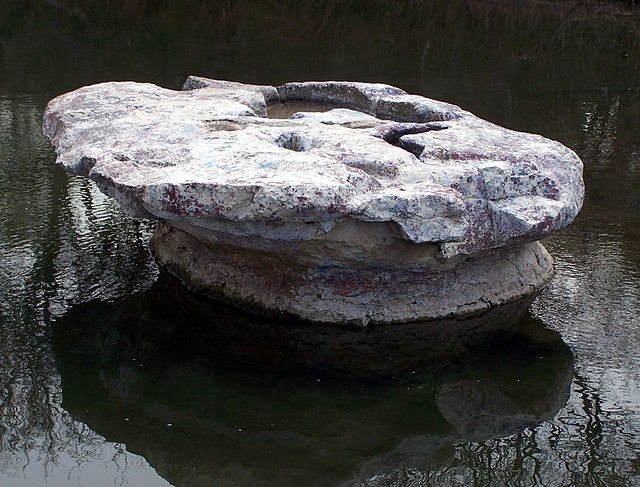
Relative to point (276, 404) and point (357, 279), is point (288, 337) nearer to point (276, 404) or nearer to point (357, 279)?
point (357, 279)

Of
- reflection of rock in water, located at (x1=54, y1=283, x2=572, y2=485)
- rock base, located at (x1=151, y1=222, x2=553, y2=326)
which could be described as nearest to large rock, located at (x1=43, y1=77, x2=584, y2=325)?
rock base, located at (x1=151, y1=222, x2=553, y2=326)

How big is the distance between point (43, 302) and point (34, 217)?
168cm

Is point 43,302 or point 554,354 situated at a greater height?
point 554,354

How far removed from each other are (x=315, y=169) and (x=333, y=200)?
29 cm

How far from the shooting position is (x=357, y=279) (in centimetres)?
516

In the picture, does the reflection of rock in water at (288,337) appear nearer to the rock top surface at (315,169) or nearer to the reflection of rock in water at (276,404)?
the reflection of rock in water at (276,404)

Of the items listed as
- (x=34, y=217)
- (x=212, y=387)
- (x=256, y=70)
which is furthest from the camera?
(x=256, y=70)

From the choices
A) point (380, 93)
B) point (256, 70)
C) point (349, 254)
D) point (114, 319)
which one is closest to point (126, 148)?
point (114, 319)

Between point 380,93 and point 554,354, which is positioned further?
point 380,93

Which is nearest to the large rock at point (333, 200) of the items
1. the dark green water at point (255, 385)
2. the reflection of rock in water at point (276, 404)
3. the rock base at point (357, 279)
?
the rock base at point (357, 279)

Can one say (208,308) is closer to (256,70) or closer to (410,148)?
(410,148)

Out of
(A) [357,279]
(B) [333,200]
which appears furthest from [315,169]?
(A) [357,279]

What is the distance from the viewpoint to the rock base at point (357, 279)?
482 centimetres

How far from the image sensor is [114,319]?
5.21m
